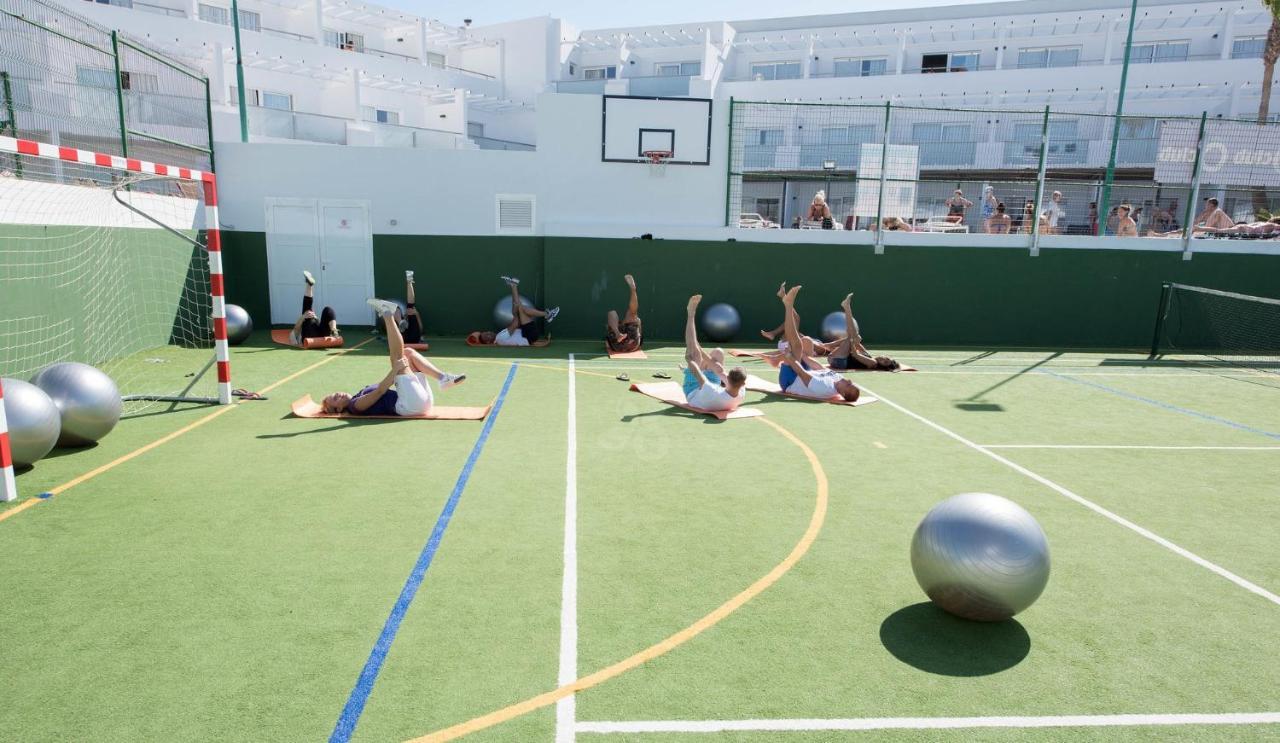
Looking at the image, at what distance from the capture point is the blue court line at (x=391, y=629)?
413 cm

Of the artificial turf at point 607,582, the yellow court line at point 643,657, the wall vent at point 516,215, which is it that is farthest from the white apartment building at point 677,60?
the yellow court line at point 643,657

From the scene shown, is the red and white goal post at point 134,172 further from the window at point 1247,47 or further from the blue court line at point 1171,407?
the window at point 1247,47

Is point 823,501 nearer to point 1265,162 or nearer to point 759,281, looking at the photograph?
point 759,281

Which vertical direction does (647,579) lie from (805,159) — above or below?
below

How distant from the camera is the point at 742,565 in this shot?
6199 mm

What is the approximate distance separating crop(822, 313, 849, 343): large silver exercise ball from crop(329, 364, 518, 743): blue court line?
10867mm

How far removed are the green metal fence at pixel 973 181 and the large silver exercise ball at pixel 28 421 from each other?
49.8ft

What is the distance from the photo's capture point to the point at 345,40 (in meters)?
54.0

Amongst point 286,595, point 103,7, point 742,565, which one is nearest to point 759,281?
point 742,565

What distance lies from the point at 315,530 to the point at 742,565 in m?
3.64

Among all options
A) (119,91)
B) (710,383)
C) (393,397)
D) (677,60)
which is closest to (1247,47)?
(677,60)

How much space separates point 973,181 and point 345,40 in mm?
48120

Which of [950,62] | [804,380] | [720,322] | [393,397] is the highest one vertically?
[950,62]

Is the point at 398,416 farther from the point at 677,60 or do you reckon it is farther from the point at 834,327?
the point at 677,60
